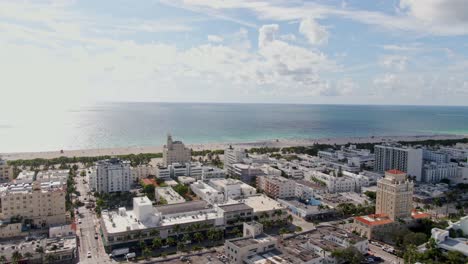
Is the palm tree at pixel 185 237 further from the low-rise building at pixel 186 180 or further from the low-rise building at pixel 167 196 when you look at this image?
the low-rise building at pixel 186 180

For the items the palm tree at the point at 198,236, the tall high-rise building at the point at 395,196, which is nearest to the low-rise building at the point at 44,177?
the palm tree at the point at 198,236

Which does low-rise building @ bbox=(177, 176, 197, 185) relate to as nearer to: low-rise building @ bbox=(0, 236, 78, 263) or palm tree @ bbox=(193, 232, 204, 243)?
palm tree @ bbox=(193, 232, 204, 243)

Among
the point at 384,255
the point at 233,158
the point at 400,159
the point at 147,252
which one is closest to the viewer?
the point at 147,252

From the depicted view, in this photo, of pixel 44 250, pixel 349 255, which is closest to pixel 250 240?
pixel 349 255

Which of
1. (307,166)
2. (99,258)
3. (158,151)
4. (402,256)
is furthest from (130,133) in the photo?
(402,256)

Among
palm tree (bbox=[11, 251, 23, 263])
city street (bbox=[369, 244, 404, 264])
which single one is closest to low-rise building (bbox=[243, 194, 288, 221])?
city street (bbox=[369, 244, 404, 264])

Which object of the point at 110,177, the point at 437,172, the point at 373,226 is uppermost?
the point at 110,177

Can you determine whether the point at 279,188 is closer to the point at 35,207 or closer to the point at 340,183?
the point at 340,183

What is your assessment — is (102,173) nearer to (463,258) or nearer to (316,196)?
(316,196)
